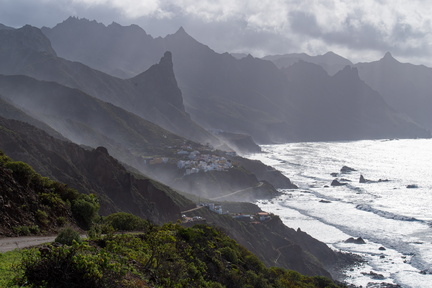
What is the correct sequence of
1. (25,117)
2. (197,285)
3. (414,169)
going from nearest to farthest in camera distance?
(197,285) < (25,117) < (414,169)

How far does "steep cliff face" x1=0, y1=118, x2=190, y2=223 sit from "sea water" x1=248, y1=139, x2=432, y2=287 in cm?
2327

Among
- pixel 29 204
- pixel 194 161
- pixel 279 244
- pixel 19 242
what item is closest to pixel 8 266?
pixel 19 242

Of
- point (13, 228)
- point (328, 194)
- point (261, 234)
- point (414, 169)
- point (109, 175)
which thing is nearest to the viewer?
point (13, 228)

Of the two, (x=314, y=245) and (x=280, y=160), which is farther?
(x=280, y=160)

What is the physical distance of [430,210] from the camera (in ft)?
282

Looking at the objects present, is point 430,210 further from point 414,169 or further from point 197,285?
point 197,285

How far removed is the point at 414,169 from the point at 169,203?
115165 millimetres

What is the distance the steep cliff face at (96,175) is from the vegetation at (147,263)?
2402 centimetres

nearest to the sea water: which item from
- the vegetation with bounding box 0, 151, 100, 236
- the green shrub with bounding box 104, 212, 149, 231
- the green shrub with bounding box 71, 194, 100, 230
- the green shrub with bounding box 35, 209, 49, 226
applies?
the green shrub with bounding box 104, 212, 149, 231

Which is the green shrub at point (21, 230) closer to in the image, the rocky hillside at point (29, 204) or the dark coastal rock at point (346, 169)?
the rocky hillside at point (29, 204)

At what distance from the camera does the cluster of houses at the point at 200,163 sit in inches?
4552

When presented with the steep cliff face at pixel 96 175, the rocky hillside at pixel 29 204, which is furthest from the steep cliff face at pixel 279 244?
the rocky hillside at pixel 29 204

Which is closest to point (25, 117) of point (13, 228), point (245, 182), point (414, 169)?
point (245, 182)

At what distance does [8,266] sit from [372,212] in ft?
269
